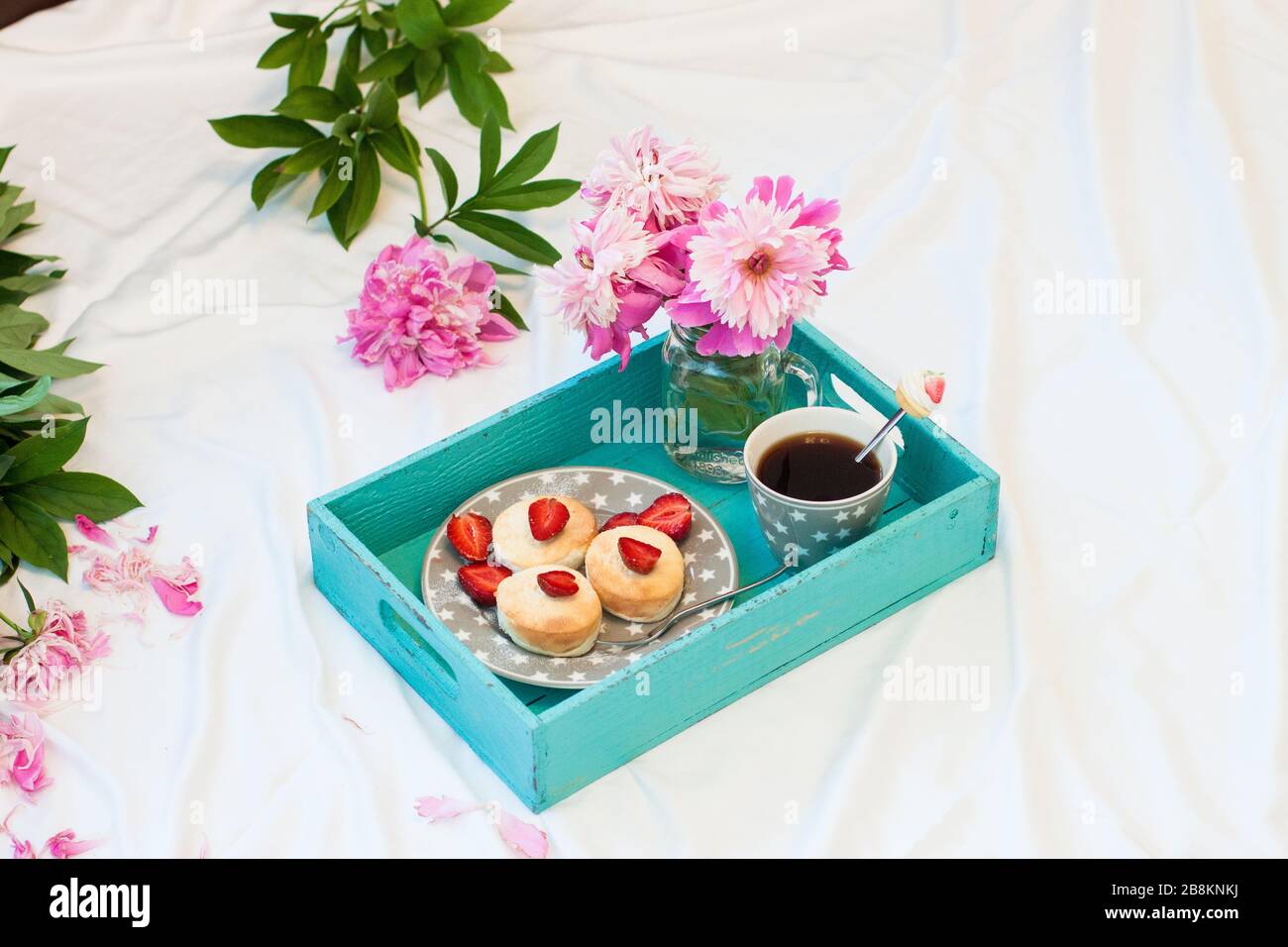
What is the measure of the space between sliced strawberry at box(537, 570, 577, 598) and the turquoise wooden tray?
76 mm

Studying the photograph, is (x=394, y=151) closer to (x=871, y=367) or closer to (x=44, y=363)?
(x=44, y=363)

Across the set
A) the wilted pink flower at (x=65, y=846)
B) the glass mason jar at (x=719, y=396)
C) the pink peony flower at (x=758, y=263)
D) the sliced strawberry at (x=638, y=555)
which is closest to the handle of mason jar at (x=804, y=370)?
the glass mason jar at (x=719, y=396)

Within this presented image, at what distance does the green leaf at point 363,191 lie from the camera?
1808 mm

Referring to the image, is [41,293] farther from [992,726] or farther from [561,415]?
[992,726]

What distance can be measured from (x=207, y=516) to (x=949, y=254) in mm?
813

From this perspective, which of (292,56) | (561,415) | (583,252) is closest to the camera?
(583,252)

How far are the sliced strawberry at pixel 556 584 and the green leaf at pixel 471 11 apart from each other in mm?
831

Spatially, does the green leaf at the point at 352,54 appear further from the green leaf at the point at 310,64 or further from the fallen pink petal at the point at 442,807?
the fallen pink petal at the point at 442,807

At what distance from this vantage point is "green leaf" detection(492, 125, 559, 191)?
173cm

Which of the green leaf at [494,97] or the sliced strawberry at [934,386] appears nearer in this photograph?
the sliced strawberry at [934,386]

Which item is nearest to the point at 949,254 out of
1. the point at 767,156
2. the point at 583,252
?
the point at 767,156

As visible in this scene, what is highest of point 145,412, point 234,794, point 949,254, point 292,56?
point 292,56

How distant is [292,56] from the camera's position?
75.0 inches

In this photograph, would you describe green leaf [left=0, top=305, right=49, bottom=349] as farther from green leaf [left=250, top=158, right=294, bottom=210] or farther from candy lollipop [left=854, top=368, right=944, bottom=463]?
candy lollipop [left=854, top=368, right=944, bottom=463]
